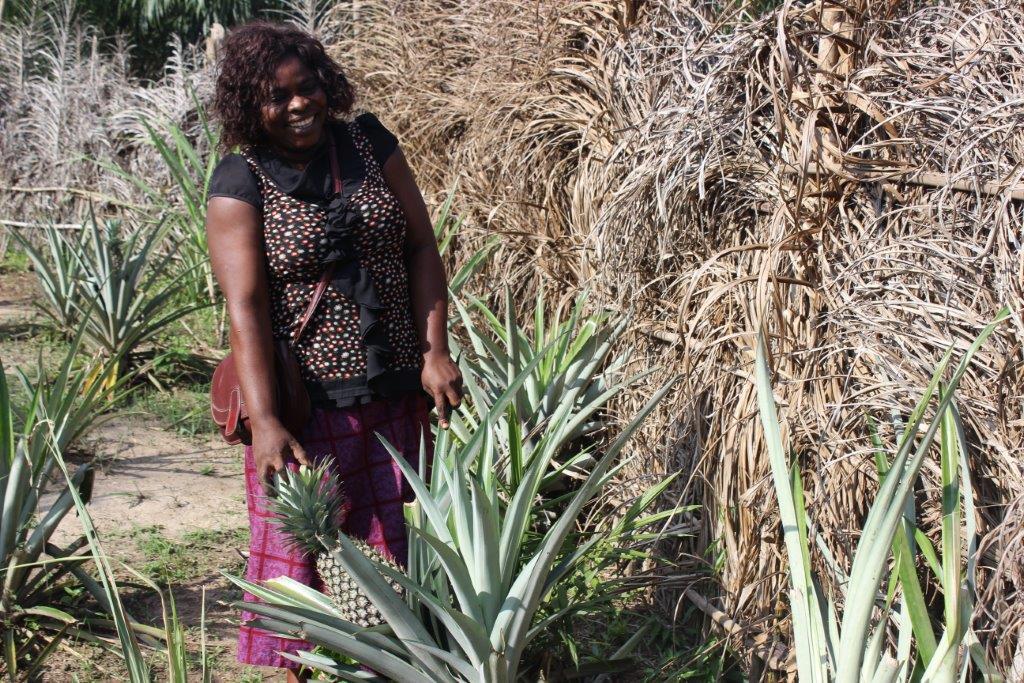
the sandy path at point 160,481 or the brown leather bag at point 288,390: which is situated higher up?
the brown leather bag at point 288,390

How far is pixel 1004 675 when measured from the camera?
2297 millimetres

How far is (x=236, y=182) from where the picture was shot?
109 inches

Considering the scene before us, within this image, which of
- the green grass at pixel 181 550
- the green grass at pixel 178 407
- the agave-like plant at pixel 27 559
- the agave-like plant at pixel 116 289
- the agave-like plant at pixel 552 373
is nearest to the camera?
the agave-like plant at pixel 27 559

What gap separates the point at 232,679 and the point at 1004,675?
2154 millimetres

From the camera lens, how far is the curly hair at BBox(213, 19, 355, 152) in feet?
9.23

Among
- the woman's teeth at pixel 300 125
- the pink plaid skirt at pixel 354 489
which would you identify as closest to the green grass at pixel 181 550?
the pink plaid skirt at pixel 354 489

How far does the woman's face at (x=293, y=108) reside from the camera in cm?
281

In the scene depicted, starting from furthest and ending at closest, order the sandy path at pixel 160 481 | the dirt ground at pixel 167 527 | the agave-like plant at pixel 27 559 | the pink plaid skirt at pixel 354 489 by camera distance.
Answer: the sandy path at pixel 160 481, the dirt ground at pixel 167 527, the agave-like plant at pixel 27 559, the pink plaid skirt at pixel 354 489

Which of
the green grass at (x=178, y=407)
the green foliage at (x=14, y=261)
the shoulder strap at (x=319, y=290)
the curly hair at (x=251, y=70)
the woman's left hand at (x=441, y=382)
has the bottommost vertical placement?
the green grass at (x=178, y=407)

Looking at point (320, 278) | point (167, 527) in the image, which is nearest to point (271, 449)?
point (320, 278)

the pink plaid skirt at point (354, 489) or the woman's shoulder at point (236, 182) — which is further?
the pink plaid skirt at point (354, 489)

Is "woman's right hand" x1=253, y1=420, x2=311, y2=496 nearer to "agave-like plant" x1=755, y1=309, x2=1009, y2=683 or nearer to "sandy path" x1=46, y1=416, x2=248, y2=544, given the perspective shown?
"agave-like plant" x1=755, y1=309, x2=1009, y2=683

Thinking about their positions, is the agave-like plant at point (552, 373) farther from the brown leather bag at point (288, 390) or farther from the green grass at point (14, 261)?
the green grass at point (14, 261)

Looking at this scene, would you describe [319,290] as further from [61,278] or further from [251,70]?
[61,278]
